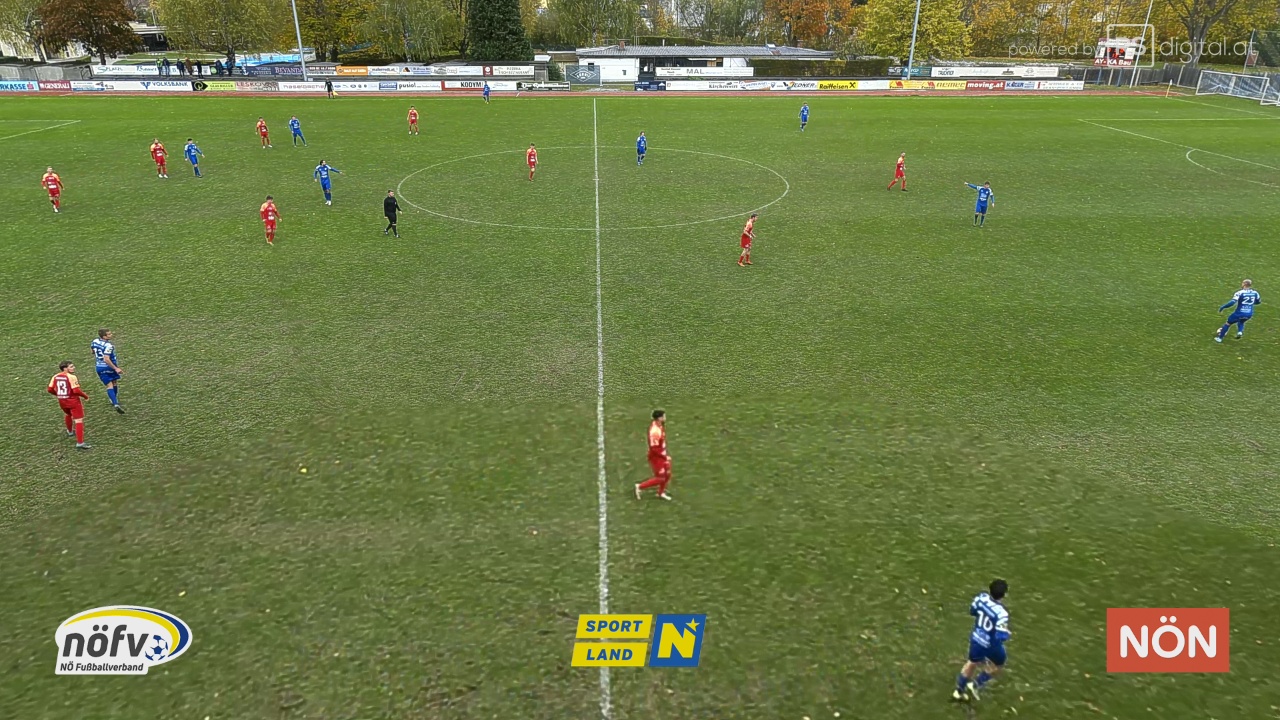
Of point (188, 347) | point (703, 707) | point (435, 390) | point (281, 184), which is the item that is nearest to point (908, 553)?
point (703, 707)

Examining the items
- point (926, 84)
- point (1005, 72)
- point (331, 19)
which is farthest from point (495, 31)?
point (1005, 72)

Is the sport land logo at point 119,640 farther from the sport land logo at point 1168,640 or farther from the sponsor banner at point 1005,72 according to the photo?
the sponsor banner at point 1005,72

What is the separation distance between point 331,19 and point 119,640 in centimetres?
9029

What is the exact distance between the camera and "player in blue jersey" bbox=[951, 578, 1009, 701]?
8.22 m

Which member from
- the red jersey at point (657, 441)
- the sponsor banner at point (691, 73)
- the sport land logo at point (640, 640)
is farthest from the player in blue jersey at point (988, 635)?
the sponsor banner at point (691, 73)

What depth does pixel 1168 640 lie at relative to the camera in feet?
31.5

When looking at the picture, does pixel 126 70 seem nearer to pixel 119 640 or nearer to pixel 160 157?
pixel 160 157

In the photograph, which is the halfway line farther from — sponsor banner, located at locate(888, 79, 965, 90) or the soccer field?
sponsor banner, located at locate(888, 79, 965, 90)

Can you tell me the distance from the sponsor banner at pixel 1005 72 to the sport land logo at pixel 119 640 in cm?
8473

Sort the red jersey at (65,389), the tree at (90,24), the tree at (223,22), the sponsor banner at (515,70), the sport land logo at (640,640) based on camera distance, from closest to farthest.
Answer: the sport land logo at (640,640), the red jersey at (65,389), the sponsor banner at (515,70), the tree at (90,24), the tree at (223,22)

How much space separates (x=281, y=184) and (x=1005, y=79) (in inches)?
2687

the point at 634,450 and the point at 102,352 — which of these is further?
the point at 102,352

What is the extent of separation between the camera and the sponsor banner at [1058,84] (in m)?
69.4

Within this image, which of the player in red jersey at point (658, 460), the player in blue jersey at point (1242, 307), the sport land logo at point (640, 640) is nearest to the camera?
the sport land logo at point (640, 640)
